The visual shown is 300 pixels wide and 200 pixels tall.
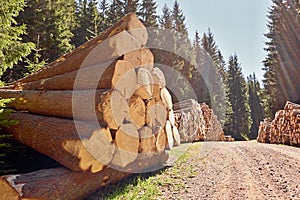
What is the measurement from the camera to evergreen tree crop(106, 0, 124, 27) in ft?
74.1

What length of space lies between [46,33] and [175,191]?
11.6 metres

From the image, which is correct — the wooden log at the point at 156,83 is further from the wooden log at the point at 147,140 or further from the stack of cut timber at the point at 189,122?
the stack of cut timber at the point at 189,122

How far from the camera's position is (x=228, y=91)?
106ft

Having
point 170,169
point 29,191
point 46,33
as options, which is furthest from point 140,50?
point 46,33

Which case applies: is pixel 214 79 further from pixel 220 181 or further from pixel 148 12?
pixel 220 181

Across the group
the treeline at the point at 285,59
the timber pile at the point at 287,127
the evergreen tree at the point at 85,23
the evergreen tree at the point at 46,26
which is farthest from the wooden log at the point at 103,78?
the treeline at the point at 285,59

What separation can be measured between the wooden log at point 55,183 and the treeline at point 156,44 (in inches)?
105

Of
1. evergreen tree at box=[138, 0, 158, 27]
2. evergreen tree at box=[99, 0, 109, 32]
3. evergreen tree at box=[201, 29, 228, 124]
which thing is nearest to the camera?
evergreen tree at box=[99, 0, 109, 32]

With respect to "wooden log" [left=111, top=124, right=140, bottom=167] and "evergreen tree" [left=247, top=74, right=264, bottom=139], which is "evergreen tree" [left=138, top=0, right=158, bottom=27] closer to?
"evergreen tree" [left=247, top=74, right=264, bottom=139]

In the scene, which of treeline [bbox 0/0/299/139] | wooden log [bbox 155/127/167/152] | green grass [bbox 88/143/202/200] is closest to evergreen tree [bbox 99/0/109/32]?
treeline [bbox 0/0/299/139]

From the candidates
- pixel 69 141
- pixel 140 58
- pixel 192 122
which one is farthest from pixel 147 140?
pixel 192 122

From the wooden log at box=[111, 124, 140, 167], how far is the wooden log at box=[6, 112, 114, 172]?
0.20 metres

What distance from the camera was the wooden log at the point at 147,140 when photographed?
12.9 feet

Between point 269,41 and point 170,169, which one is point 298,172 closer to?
point 170,169
